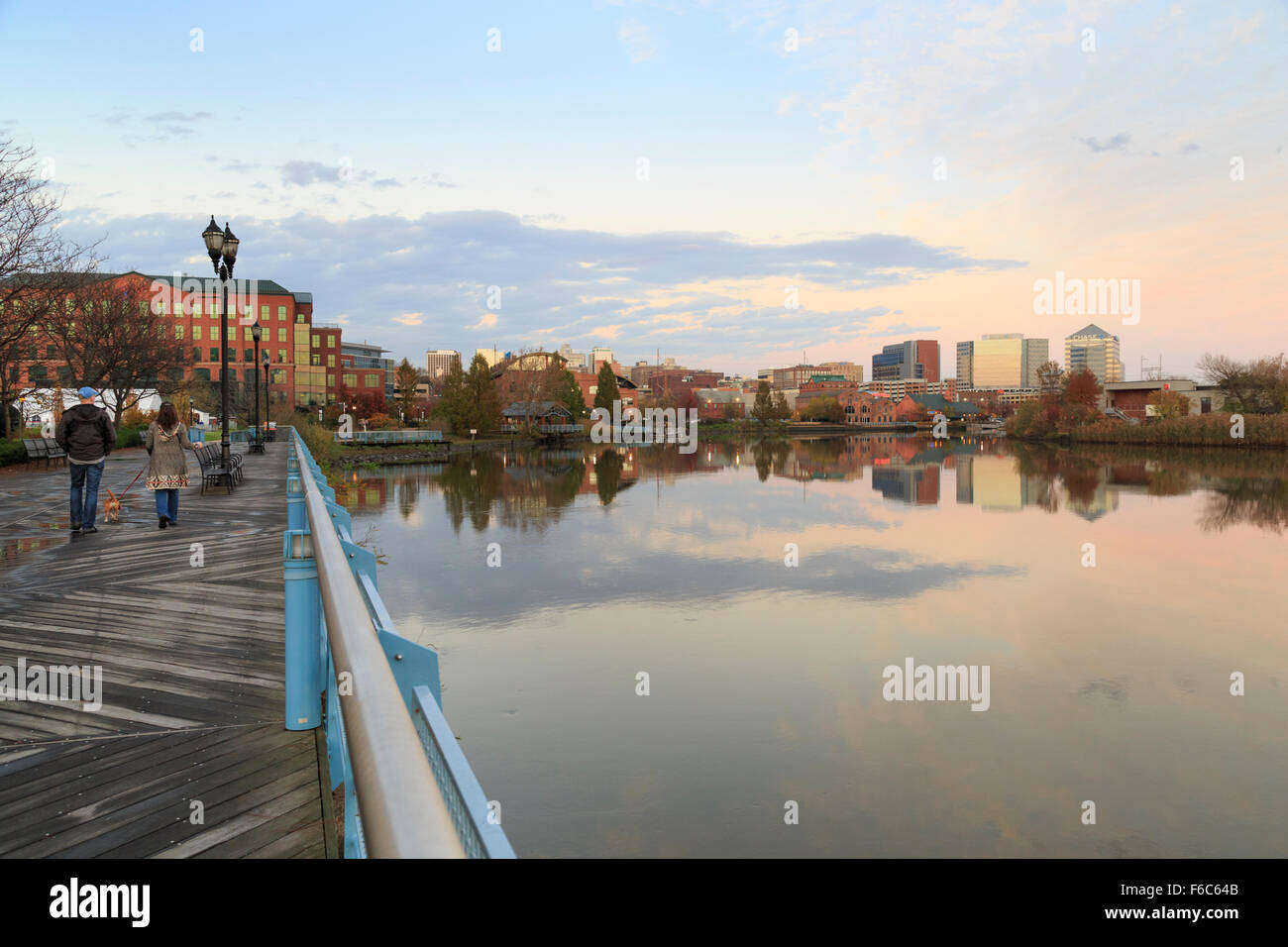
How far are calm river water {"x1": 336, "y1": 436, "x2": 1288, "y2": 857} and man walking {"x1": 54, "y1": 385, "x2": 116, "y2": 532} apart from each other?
464 cm

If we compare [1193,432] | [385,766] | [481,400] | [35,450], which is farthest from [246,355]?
[385,766]

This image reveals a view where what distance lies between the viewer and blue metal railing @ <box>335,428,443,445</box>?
2097 inches

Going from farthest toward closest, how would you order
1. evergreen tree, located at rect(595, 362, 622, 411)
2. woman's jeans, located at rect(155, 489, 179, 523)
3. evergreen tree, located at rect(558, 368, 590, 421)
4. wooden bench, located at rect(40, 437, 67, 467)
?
1. evergreen tree, located at rect(595, 362, 622, 411)
2. evergreen tree, located at rect(558, 368, 590, 421)
3. wooden bench, located at rect(40, 437, 67, 467)
4. woman's jeans, located at rect(155, 489, 179, 523)

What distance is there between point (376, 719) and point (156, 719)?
3.90m

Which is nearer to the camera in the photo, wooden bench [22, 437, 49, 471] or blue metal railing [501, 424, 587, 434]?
wooden bench [22, 437, 49, 471]

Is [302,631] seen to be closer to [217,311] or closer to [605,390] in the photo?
[605,390]

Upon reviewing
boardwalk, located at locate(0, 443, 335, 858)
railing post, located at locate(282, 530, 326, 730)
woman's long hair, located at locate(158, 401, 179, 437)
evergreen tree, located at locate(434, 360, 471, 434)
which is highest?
evergreen tree, located at locate(434, 360, 471, 434)

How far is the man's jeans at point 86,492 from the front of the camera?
1116 centimetres

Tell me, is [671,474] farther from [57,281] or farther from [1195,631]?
[1195,631]

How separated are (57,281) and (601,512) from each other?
18097mm

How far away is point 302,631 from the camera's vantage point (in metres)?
3.88

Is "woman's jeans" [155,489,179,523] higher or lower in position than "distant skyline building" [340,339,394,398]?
lower

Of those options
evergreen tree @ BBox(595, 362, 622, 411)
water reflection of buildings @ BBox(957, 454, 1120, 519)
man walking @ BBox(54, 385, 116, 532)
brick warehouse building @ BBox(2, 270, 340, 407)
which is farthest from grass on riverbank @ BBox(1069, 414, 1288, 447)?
brick warehouse building @ BBox(2, 270, 340, 407)

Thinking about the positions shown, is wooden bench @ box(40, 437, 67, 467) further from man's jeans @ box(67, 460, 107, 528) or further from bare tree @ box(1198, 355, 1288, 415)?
bare tree @ box(1198, 355, 1288, 415)
